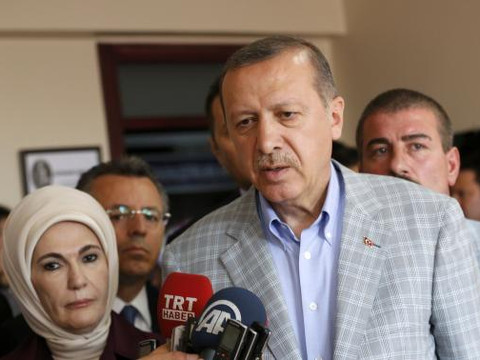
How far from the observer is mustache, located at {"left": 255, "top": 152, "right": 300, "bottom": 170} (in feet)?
5.97

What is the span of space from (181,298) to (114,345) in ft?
2.30

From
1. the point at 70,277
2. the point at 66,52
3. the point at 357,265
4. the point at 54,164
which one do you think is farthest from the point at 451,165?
the point at 66,52

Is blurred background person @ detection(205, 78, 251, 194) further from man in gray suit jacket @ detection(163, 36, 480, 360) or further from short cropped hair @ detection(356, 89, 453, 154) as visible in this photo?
man in gray suit jacket @ detection(163, 36, 480, 360)

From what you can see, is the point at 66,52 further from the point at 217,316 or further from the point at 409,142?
the point at 217,316

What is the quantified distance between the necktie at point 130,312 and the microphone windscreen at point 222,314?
4.33 feet

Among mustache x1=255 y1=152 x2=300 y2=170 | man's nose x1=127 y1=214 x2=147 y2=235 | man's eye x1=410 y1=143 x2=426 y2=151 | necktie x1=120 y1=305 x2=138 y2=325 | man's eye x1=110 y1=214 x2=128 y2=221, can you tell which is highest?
mustache x1=255 y1=152 x2=300 y2=170

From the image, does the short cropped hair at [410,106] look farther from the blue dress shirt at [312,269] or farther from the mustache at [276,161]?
the mustache at [276,161]

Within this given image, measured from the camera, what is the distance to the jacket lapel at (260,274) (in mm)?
1816

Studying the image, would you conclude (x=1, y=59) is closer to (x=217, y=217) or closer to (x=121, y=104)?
(x=121, y=104)

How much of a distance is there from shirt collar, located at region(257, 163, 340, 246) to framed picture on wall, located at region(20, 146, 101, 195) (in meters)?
3.82

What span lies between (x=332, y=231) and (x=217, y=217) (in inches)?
11.4

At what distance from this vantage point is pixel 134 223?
302cm

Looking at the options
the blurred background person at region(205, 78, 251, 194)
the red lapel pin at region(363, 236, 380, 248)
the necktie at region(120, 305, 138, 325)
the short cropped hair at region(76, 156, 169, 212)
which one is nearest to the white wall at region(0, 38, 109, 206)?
the blurred background person at region(205, 78, 251, 194)

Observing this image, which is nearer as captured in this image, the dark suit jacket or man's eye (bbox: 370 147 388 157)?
the dark suit jacket
